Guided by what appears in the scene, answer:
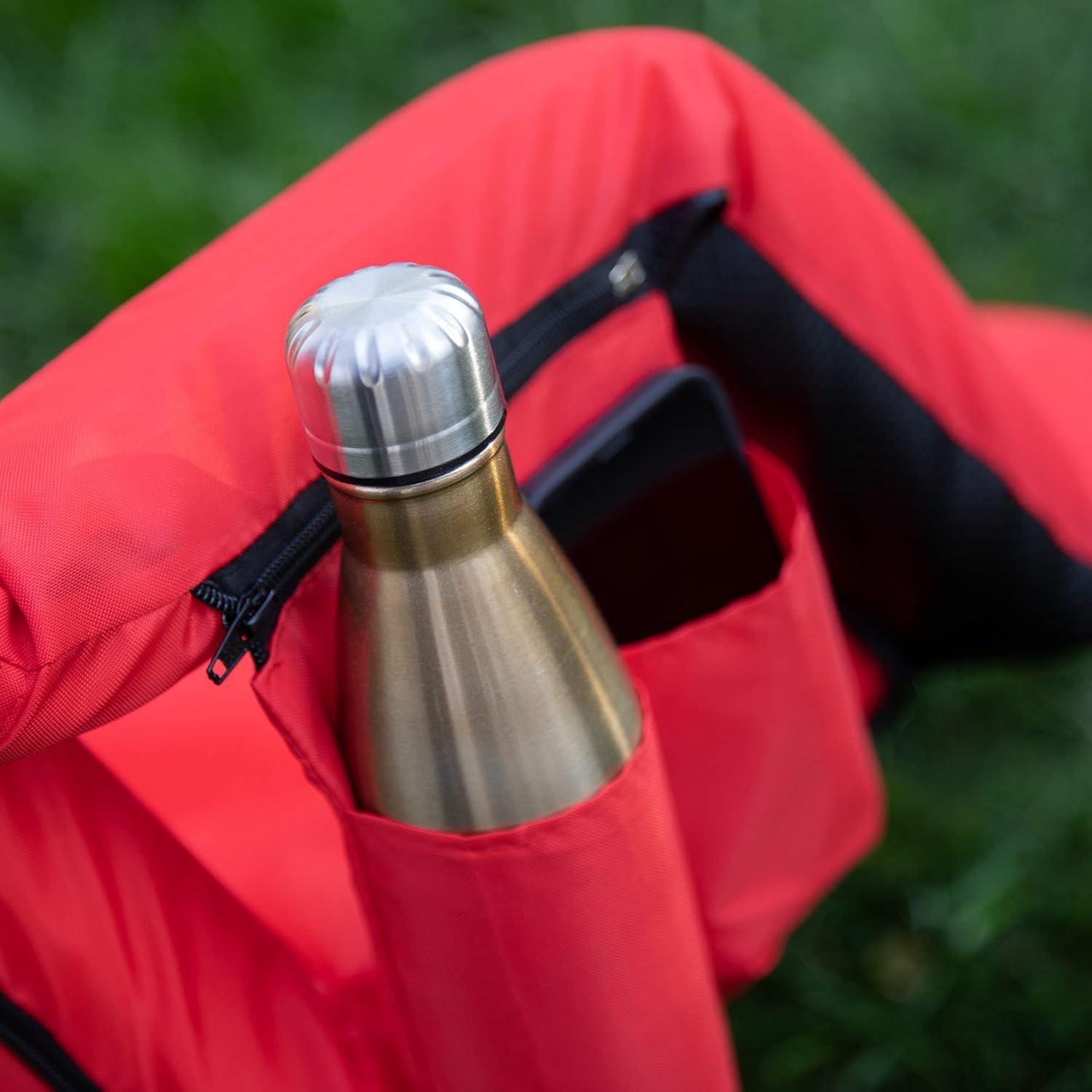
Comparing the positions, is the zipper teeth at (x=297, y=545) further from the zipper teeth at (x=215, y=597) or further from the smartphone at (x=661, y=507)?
the smartphone at (x=661, y=507)

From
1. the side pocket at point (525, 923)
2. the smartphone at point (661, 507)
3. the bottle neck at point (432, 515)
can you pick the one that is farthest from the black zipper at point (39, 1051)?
the smartphone at point (661, 507)

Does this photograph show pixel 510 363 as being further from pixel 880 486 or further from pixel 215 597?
pixel 880 486

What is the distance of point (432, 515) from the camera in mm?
567

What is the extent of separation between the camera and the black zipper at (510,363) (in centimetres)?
65

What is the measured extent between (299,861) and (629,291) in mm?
445

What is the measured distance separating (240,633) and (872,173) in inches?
61.1

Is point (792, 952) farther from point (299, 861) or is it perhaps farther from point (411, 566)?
point (411, 566)

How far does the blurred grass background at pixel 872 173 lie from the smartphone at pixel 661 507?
602mm

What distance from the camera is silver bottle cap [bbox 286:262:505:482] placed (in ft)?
1.73

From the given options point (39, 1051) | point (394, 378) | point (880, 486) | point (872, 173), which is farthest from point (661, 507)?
point (872, 173)

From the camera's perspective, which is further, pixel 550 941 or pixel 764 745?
pixel 764 745

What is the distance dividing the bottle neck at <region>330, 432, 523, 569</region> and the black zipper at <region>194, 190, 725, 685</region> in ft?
0.26

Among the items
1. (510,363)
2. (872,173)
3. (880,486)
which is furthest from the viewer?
(872,173)

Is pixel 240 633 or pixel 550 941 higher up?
pixel 240 633
